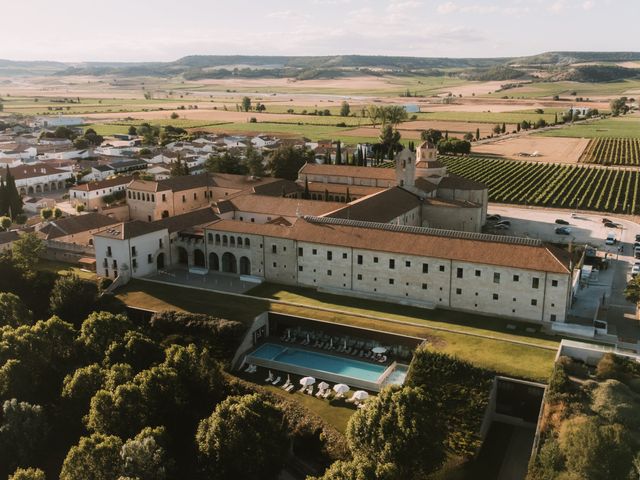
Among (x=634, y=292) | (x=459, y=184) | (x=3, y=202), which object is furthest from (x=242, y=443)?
(x=3, y=202)

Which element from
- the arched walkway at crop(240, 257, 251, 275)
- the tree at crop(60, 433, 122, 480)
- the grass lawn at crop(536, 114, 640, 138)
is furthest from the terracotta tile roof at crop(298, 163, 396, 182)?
the grass lawn at crop(536, 114, 640, 138)

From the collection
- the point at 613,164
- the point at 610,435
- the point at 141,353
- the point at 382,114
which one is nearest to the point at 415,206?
the point at 141,353

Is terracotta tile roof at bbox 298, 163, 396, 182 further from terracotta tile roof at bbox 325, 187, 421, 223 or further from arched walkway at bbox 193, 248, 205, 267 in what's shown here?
arched walkway at bbox 193, 248, 205, 267

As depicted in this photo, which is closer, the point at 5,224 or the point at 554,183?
the point at 5,224

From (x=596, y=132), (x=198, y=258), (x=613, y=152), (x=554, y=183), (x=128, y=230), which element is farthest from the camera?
(x=596, y=132)

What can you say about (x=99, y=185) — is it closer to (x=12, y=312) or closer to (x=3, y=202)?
(x=3, y=202)

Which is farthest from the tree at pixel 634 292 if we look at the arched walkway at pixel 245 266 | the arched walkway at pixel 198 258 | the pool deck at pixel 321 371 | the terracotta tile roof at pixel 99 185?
the terracotta tile roof at pixel 99 185

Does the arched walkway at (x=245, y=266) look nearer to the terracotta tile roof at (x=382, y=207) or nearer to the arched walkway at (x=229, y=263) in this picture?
the arched walkway at (x=229, y=263)

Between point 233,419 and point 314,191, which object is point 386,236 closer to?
point 233,419
